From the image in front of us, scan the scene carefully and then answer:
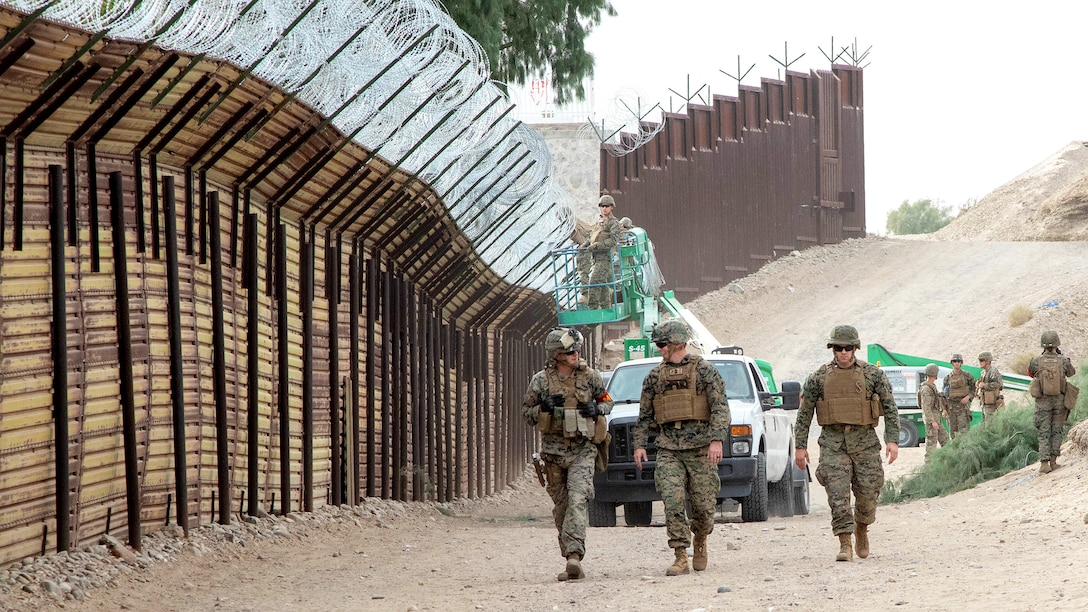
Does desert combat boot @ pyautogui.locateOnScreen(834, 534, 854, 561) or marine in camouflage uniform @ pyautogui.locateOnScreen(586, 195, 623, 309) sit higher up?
marine in camouflage uniform @ pyautogui.locateOnScreen(586, 195, 623, 309)

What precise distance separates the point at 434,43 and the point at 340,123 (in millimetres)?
981

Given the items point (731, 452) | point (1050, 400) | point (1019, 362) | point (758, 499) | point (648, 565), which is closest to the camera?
point (648, 565)

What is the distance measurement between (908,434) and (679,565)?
20968mm

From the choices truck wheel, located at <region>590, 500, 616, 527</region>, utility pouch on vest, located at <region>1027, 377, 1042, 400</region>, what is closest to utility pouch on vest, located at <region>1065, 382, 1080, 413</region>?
utility pouch on vest, located at <region>1027, 377, 1042, 400</region>

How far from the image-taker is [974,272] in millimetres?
48844

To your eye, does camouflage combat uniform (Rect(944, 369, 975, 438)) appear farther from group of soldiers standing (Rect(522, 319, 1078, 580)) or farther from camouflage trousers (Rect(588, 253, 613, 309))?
group of soldiers standing (Rect(522, 319, 1078, 580))

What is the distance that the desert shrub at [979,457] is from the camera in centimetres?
1791

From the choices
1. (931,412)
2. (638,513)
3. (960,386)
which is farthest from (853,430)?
(931,412)

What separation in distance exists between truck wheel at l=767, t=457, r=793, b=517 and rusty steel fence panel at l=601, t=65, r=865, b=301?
26340mm

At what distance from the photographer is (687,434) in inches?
375

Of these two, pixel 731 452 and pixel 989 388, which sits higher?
pixel 989 388

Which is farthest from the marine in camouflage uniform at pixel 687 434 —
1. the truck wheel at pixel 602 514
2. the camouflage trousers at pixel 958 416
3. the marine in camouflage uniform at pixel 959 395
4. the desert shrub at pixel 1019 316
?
the desert shrub at pixel 1019 316

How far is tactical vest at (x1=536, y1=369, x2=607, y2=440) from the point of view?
9.40 m

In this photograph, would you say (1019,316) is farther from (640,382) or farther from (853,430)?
(853,430)
